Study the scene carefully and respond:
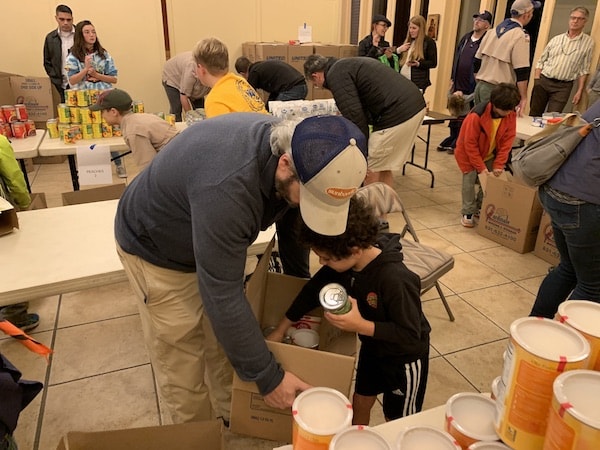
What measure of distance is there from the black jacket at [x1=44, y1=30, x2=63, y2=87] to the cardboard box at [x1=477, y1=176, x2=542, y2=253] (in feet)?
14.6

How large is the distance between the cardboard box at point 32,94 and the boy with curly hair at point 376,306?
4635mm

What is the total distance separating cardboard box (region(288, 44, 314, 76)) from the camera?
21.6 feet

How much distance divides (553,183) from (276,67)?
10.2ft

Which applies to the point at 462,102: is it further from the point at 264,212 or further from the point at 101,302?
the point at 264,212

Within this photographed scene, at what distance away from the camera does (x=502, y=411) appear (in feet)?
2.54

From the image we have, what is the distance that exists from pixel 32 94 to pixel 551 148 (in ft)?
16.6

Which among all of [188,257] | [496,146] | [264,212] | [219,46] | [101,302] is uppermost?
[219,46]

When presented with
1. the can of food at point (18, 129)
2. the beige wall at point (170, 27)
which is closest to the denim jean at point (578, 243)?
the can of food at point (18, 129)

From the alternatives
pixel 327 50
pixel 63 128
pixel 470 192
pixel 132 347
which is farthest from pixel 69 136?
pixel 327 50

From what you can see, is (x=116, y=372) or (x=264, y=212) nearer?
(x=264, y=212)

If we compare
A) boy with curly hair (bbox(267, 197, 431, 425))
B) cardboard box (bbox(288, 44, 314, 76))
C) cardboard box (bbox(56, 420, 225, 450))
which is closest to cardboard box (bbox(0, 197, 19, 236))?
cardboard box (bbox(56, 420, 225, 450))

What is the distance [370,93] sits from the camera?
308cm

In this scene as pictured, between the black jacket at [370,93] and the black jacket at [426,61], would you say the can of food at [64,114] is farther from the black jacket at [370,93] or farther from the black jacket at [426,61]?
the black jacket at [426,61]

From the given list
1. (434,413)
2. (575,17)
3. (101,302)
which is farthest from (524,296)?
(575,17)
